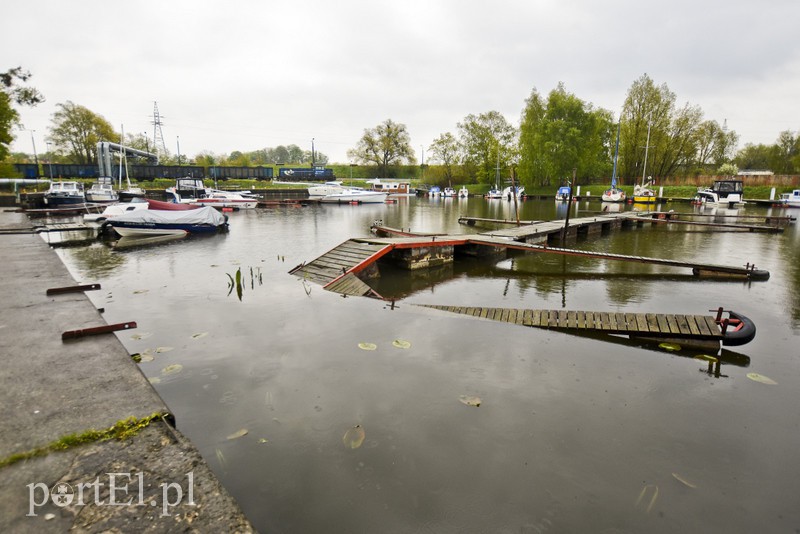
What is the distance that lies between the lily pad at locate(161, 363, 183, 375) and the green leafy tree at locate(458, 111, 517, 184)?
251 ft

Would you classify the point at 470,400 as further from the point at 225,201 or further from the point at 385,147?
the point at 385,147

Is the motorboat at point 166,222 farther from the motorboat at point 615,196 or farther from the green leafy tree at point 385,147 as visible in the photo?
the green leafy tree at point 385,147

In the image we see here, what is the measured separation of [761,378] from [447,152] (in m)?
82.6

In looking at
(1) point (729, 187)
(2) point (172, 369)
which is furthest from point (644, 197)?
(2) point (172, 369)

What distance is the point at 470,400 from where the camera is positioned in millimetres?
5750

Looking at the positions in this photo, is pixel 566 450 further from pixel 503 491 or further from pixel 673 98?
pixel 673 98

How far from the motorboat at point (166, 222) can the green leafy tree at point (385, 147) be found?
7152 cm

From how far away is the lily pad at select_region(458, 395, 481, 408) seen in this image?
5.66 m

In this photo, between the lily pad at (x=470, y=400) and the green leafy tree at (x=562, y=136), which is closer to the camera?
the lily pad at (x=470, y=400)

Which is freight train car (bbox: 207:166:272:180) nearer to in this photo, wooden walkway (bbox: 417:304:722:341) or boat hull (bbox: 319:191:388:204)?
boat hull (bbox: 319:191:388:204)

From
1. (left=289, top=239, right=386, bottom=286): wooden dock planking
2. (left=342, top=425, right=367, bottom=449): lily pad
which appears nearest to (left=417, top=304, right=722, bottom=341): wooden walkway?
(left=289, top=239, right=386, bottom=286): wooden dock planking

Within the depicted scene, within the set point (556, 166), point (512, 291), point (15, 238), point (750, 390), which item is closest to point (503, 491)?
point (750, 390)

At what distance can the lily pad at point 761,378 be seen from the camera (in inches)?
259

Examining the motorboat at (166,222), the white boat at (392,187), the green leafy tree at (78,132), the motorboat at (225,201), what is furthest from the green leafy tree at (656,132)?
the green leafy tree at (78,132)
